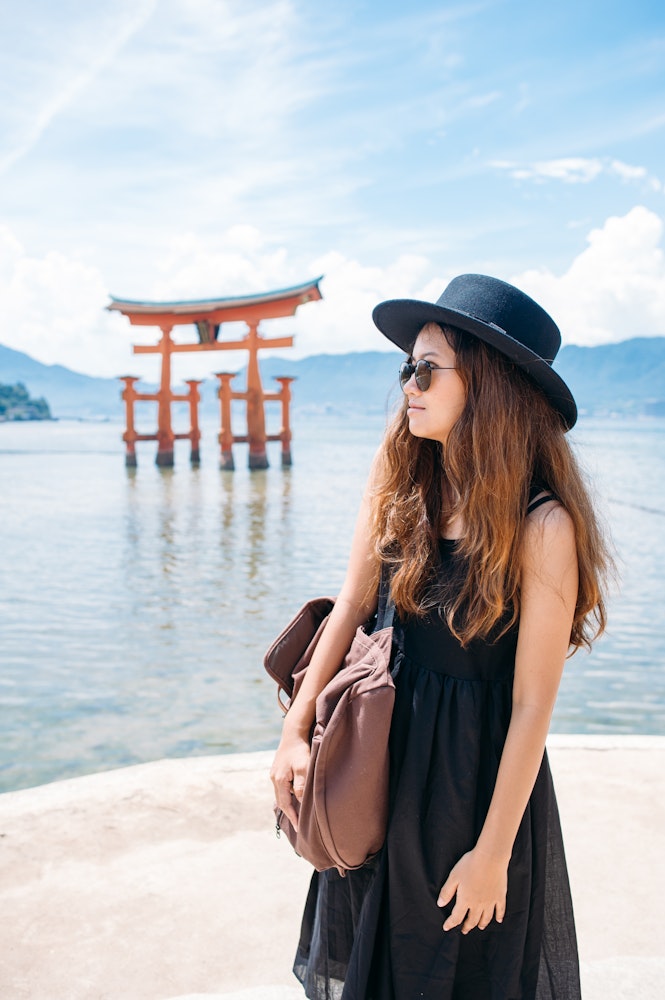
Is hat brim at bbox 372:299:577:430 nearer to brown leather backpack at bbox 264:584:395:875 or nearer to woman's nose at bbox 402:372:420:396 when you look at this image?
woman's nose at bbox 402:372:420:396

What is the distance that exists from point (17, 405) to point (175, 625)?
241 feet

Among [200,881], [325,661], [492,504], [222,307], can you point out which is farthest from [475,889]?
[222,307]

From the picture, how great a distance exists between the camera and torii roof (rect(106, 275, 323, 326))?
62.4 feet

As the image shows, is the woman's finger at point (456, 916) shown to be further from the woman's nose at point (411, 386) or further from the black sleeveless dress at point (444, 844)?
the woman's nose at point (411, 386)

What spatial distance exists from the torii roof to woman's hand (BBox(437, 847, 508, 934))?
18078 mm

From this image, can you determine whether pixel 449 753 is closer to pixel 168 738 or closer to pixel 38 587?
pixel 168 738

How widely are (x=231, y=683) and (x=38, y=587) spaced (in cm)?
370

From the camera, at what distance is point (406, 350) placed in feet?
5.25

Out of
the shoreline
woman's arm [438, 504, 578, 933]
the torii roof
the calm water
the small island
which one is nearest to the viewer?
woman's arm [438, 504, 578, 933]

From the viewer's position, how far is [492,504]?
1.35 meters

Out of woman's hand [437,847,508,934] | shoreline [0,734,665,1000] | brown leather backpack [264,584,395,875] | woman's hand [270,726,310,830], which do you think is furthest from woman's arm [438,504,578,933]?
shoreline [0,734,665,1000]

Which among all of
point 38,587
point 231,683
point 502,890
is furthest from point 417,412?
point 38,587

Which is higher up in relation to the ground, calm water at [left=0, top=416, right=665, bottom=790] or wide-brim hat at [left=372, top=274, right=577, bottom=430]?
wide-brim hat at [left=372, top=274, right=577, bottom=430]

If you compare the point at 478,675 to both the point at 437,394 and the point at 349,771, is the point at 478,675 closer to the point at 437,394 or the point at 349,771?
the point at 349,771
